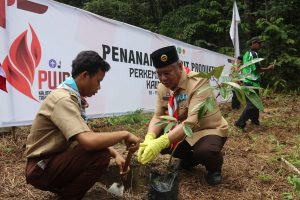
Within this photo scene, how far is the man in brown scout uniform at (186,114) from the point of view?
2766mm

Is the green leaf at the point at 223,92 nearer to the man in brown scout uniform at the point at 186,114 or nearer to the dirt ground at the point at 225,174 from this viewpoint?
the man in brown scout uniform at the point at 186,114

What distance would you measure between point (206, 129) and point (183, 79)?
1.57 ft

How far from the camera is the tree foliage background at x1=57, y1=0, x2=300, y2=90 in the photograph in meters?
11.6

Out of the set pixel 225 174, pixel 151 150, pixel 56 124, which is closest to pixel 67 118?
pixel 56 124

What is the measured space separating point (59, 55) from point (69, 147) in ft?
7.26

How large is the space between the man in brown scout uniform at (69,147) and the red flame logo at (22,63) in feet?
5.26

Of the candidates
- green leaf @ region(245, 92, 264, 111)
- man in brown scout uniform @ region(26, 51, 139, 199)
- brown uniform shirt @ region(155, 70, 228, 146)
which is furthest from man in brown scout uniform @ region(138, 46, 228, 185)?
green leaf @ region(245, 92, 264, 111)

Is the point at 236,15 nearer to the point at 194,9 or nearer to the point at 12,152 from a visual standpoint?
the point at 194,9

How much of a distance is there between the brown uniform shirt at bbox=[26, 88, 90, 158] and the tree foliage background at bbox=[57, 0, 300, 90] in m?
10.1

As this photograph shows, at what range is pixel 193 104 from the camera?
2857 millimetres

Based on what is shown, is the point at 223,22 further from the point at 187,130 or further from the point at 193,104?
the point at 187,130

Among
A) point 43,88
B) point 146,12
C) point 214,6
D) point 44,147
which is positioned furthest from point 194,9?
point 44,147

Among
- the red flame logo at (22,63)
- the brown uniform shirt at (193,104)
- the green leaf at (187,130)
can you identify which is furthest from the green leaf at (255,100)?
the red flame logo at (22,63)

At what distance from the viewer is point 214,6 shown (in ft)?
42.4
